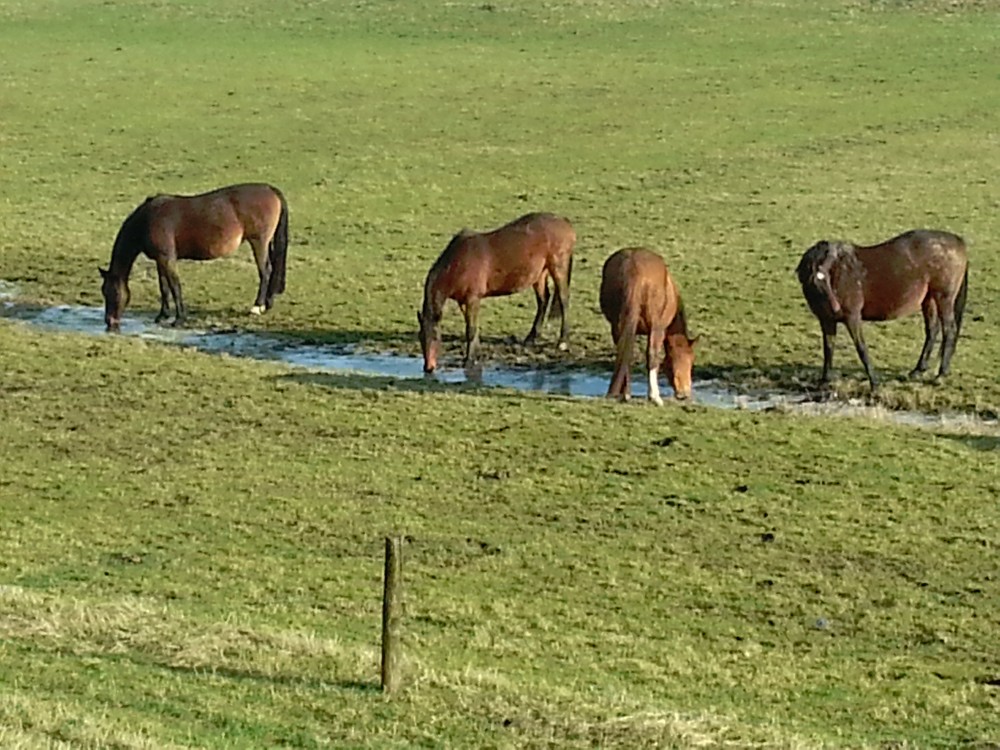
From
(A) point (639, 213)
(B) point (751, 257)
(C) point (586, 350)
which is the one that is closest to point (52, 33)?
(A) point (639, 213)

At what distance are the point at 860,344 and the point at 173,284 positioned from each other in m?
7.83

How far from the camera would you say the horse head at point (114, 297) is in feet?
70.4

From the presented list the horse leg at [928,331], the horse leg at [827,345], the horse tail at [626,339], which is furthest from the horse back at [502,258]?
the horse leg at [928,331]

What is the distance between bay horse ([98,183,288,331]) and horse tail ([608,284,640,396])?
583cm

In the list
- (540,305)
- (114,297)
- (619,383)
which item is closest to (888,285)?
(619,383)

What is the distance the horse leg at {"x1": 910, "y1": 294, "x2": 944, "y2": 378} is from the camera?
733 inches

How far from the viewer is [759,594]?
12477 millimetres

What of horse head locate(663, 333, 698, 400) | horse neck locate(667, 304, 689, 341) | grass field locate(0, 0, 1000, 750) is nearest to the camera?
grass field locate(0, 0, 1000, 750)

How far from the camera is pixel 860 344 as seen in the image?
59.5 feet

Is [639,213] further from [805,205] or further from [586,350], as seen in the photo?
[586,350]

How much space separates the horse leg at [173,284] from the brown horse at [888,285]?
714cm

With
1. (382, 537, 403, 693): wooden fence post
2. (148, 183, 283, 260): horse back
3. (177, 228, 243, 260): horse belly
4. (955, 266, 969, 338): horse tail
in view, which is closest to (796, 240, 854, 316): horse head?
(955, 266, 969, 338): horse tail

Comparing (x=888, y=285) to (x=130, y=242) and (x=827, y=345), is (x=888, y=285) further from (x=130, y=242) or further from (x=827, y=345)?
(x=130, y=242)

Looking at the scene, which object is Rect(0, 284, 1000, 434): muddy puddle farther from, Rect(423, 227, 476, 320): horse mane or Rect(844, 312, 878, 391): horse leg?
Rect(423, 227, 476, 320): horse mane
